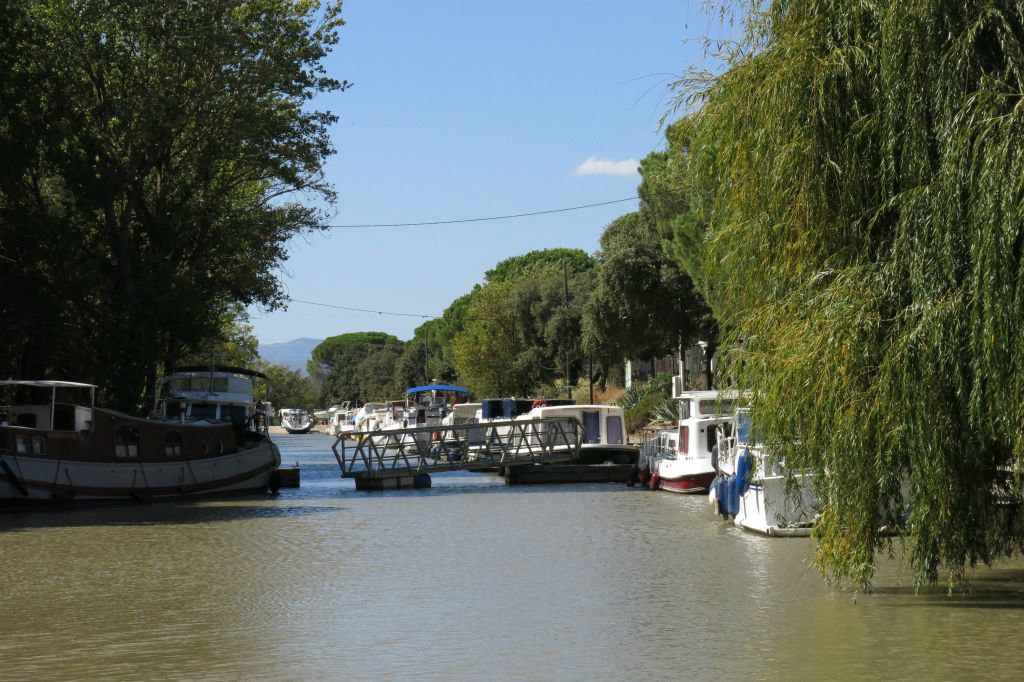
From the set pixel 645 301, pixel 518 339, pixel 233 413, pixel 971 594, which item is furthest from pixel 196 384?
pixel 518 339

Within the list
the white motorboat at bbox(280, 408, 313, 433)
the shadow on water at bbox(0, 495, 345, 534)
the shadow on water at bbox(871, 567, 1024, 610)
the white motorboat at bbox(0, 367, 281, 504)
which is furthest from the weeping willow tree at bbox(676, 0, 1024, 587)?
the white motorboat at bbox(280, 408, 313, 433)

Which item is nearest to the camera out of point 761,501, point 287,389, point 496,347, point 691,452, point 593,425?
point 761,501

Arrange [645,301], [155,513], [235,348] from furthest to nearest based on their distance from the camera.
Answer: [235,348], [645,301], [155,513]

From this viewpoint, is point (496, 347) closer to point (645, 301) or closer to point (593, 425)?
point (645, 301)

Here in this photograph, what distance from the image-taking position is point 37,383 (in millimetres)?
36312

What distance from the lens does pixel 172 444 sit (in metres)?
41.1

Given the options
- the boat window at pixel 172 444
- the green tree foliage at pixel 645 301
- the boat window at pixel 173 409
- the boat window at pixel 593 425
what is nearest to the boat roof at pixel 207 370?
the boat window at pixel 173 409

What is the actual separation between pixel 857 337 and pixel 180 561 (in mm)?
13692

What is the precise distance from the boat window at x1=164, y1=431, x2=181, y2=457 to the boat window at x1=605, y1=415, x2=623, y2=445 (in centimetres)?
1815

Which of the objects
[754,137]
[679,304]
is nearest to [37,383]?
[754,137]

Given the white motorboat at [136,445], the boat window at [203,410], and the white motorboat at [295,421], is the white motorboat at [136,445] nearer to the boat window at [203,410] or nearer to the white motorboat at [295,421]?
the boat window at [203,410]

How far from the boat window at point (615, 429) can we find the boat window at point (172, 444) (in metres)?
18.2

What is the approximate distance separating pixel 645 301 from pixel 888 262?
4656cm

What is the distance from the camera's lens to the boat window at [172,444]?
4081 cm
